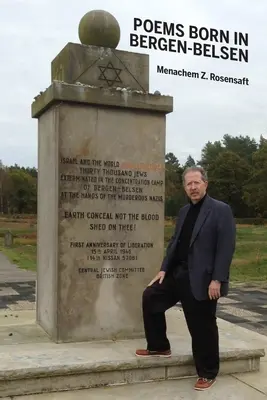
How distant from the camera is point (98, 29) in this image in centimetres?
611

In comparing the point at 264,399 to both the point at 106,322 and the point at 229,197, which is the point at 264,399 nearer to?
the point at 106,322

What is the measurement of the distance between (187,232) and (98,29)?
2.71m

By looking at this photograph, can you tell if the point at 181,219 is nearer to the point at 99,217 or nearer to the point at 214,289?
the point at 214,289

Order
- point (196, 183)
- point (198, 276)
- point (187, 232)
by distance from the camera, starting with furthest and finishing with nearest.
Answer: point (187, 232) < point (196, 183) < point (198, 276)

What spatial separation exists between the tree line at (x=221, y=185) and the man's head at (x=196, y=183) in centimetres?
5554

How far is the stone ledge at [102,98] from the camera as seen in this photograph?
5.73 meters

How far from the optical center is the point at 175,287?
16.6 feet

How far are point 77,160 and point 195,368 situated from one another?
2.49 metres

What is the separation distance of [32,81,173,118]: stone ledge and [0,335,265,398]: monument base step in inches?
103

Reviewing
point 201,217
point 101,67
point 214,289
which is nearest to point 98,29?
point 101,67

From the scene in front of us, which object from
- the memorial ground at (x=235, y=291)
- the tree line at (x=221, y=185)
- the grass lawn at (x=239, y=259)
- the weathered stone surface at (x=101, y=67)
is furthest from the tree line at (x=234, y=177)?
the weathered stone surface at (x=101, y=67)

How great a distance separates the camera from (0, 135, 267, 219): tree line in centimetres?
6838

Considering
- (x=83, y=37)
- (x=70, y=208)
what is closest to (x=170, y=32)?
(x=83, y=37)

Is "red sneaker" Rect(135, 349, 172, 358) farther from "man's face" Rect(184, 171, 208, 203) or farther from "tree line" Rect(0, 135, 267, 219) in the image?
"tree line" Rect(0, 135, 267, 219)
